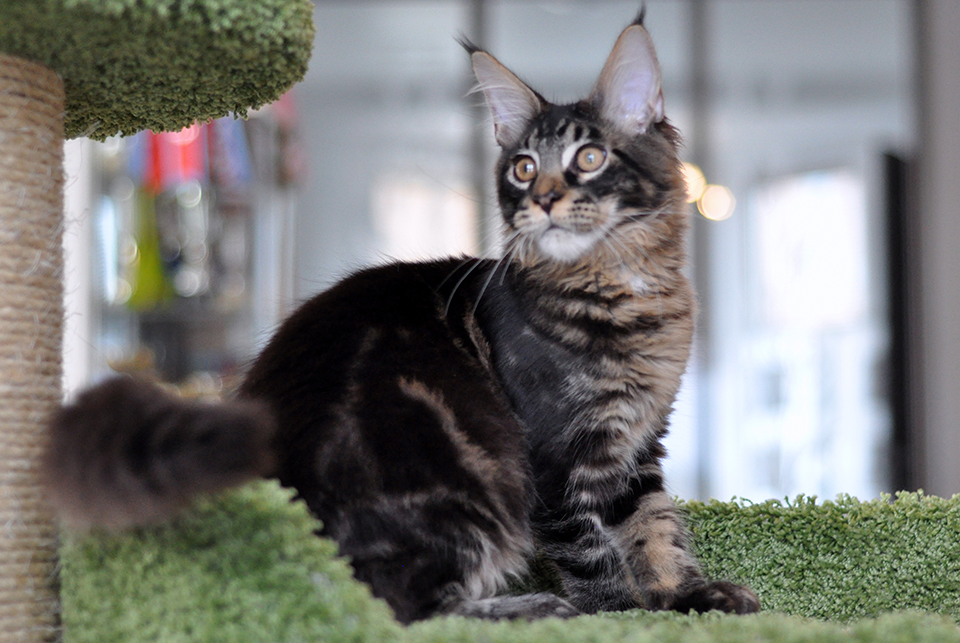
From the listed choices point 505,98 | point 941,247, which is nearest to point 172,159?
point 505,98

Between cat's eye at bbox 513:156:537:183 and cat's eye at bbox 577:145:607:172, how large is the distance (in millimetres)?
77

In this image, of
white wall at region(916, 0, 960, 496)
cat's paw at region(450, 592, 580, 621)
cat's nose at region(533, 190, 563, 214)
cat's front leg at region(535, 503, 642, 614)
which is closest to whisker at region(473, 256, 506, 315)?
cat's nose at region(533, 190, 563, 214)

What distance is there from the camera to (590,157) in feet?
4.25

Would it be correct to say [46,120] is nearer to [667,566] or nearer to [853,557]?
[667,566]

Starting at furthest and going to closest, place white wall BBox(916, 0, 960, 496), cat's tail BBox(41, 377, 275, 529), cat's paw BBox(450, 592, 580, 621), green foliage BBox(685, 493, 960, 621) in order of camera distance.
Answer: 1. white wall BBox(916, 0, 960, 496)
2. green foliage BBox(685, 493, 960, 621)
3. cat's paw BBox(450, 592, 580, 621)
4. cat's tail BBox(41, 377, 275, 529)

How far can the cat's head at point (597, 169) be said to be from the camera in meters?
1.26

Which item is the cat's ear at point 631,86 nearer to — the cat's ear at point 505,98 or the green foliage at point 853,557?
the cat's ear at point 505,98

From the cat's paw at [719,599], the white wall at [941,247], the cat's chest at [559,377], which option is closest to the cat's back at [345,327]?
the cat's chest at [559,377]

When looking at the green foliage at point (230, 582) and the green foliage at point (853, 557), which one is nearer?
the green foliage at point (230, 582)

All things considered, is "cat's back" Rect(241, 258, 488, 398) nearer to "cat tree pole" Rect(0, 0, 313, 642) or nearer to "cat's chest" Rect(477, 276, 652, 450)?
"cat's chest" Rect(477, 276, 652, 450)

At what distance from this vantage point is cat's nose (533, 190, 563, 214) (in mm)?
1251

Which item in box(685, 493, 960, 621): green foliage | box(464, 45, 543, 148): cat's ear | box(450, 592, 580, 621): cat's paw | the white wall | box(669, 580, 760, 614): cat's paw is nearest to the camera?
box(450, 592, 580, 621): cat's paw

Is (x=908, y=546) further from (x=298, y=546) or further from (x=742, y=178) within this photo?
(x=742, y=178)

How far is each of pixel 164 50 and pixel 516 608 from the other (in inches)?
31.0
